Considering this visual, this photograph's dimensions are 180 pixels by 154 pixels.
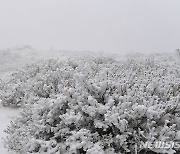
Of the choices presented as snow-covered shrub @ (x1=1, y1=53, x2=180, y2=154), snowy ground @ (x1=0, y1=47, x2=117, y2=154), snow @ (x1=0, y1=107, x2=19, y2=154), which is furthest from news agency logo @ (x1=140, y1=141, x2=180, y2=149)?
snowy ground @ (x1=0, y1=47, x2=117, y2=154)

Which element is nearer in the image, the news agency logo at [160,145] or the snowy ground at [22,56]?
the news agency logo at [160,145]

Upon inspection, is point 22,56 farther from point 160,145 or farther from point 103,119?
point 160,145

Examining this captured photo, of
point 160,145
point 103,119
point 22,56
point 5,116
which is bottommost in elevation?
point 5,116

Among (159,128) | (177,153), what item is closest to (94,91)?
(159,128)

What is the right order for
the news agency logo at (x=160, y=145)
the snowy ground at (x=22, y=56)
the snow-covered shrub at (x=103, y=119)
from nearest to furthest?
1. the news agency logo at (x=160, y=145)
2. the snow-covered shrub at (x=103, y=119)
3. the snowy ground at (x=22, y=56)

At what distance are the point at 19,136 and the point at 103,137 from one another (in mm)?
1743

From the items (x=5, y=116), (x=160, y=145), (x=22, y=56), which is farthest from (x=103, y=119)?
(x=22, y=56)

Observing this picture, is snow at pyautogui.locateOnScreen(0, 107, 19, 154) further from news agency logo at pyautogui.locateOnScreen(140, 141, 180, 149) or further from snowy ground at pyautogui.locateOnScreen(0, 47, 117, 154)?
snowy ground at pyautogui.locateOnScreen(0, 47, 117, 154)

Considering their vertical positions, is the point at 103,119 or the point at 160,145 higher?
the point at 103,119

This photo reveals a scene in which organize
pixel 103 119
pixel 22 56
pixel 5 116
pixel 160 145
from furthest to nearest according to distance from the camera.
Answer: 1. pixel 22 56
2. pixel 5 116
3. pixel 103 119
4. pixel 160 145

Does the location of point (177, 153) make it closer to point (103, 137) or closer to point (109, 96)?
point (103, 137)

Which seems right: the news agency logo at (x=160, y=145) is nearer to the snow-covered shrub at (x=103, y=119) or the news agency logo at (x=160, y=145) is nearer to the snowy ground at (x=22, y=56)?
the snow-covered shrub at (x=103, y=119)

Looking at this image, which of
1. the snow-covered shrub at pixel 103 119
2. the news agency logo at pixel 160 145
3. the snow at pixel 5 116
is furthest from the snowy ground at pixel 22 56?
the news agency logo at pixel 160 145

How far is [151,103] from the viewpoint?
3.67 m
